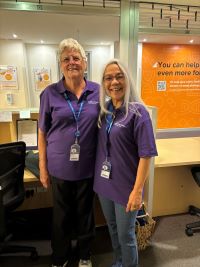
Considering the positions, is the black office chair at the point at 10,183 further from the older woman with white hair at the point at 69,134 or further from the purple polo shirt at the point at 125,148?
the purple polo shirt at the point at 125,148

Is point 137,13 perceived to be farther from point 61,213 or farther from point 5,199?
point 5,199

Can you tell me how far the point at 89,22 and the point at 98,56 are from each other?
181 cm

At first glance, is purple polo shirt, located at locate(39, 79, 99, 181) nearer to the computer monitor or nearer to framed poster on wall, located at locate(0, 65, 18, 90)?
the computer monitor

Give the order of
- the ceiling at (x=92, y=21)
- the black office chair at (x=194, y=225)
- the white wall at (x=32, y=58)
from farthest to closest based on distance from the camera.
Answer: the white wall at (x=32, y=58) < the black office chair at (x=194, y=225) < the ceiling at (x=92, y=21)

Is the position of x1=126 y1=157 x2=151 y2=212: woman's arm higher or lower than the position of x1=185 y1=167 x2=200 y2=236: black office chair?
higher

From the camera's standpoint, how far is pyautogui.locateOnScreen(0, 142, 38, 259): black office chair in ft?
4.99

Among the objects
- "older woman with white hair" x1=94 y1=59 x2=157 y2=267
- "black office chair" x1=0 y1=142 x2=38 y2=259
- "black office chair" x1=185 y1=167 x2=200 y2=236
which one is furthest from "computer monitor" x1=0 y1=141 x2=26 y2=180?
"black office chair" x1=185 y1=167 x2=200 y2=236

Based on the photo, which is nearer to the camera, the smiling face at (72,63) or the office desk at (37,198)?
the smiling face at (72,63)

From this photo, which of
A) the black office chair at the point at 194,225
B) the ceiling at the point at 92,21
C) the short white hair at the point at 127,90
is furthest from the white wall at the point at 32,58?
the short white hair at the point at 127,90

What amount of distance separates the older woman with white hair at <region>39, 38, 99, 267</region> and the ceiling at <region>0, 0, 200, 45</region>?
28.1 inches

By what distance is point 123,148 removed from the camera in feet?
3.91

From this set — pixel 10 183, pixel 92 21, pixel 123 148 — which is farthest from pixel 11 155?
pixel 92 21

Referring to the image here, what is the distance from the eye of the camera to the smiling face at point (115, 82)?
1210 millimetres

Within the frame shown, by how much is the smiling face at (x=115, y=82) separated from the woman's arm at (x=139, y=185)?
35 centimetres
